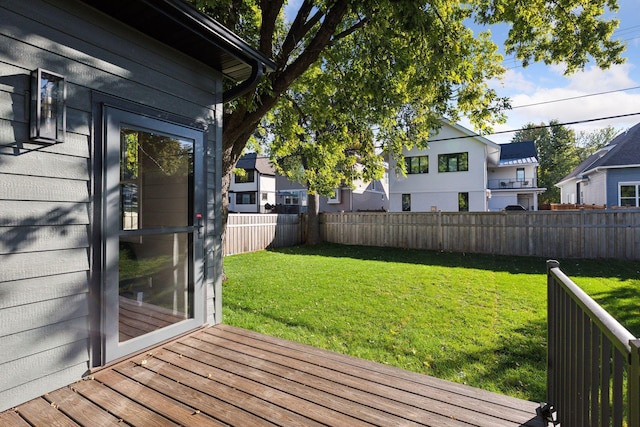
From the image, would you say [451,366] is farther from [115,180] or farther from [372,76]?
[372,76]

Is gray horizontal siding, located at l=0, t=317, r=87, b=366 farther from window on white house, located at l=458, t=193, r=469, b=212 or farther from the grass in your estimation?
window on white house, located at l=458, t=193, r=469, b=212

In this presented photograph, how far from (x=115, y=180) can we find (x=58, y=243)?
0.57 meters

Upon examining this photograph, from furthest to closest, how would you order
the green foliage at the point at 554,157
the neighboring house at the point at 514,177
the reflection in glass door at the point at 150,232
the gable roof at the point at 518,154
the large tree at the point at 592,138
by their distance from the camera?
the large tree at the point at 592,138 < the green foliage at the point at 554,157 < the gable roof at the point at 518,154 < the neighboring house at the point at 514,177 < the reflection in glass door at the point at 150,232

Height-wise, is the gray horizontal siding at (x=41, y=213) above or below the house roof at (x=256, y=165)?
below

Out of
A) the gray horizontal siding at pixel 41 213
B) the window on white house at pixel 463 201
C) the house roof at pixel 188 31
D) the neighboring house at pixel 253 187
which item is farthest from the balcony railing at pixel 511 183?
the gray horizontal siding at pixel 41 213

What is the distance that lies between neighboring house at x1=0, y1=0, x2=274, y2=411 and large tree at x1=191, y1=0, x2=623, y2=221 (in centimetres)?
133

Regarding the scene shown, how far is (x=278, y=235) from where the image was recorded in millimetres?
11609

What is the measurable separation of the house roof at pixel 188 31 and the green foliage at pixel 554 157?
37513mm

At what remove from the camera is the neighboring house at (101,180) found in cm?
198

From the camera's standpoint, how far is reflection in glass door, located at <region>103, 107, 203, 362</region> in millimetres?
2438

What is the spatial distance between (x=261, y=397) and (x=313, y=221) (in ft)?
33.2

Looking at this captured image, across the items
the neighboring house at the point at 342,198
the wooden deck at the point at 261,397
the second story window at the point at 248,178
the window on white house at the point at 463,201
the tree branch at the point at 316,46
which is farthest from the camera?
the second story window at the point at 248,178

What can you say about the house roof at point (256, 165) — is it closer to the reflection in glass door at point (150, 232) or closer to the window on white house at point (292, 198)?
the window on white house at point (292, 198)

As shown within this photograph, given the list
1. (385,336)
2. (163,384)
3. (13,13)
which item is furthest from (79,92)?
(385,336)
